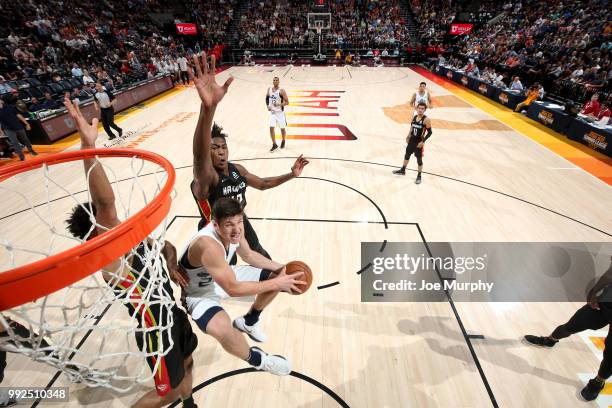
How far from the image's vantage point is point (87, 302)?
3938 mm

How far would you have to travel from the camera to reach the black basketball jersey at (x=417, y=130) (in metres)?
6.45

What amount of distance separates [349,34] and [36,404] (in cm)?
2775

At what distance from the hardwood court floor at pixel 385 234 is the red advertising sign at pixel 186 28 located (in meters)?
15.9

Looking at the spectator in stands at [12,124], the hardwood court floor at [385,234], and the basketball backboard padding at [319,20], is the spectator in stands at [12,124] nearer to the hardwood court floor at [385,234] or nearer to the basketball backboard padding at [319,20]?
the hardwood court floor at [385,234]

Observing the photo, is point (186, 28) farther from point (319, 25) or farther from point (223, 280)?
point (223, 280)

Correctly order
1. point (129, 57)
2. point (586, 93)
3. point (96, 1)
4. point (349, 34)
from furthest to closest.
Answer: point (349, 34) → point (96, 1) → point (129, 57) → point (586, 93)

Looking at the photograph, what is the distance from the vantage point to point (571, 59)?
13.1 meters

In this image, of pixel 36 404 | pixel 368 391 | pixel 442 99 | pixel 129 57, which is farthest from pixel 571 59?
pixel 129 57

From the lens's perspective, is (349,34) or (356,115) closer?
(356,115)

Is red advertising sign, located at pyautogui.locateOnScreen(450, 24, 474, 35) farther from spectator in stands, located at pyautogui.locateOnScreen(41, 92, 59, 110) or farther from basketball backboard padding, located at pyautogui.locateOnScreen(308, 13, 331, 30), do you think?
spectator in stands, located at pyautogui.locateOnScreen(41, 92, 59, 110)

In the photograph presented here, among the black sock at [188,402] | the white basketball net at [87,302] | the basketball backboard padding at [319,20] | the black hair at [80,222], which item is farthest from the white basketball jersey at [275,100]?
the basketball backboard padding at [319,20]

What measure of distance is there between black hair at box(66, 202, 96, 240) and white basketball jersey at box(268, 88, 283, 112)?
647 centimetres

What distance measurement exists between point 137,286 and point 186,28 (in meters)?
26.7

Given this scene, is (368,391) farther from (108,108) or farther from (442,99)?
(442,99)
